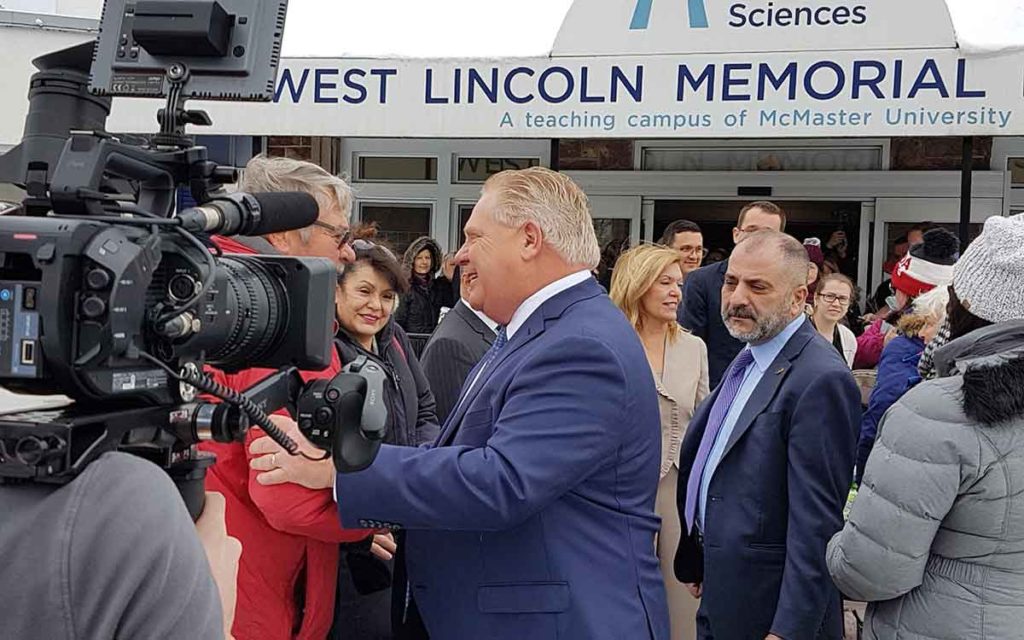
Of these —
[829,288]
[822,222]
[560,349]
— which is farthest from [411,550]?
[822,222]

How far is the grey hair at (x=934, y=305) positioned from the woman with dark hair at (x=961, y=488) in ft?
5.08

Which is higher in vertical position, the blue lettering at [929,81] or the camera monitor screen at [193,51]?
the blue lettering at [929,81]

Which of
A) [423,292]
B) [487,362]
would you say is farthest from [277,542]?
[423,292]

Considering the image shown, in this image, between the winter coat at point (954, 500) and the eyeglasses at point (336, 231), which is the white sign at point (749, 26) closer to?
the eyeglasses at point (336, 231)

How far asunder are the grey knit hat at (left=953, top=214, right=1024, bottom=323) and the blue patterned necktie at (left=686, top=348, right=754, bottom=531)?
0.83 metres

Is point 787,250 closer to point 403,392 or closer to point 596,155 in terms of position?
point 403,392

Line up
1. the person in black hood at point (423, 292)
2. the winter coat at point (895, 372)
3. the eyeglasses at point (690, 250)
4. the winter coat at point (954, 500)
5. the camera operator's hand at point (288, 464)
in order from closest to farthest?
the camera operator's hand at point (288, 464) < the winter coat at point (954, 500) < the winter coat at point (895, 372) < the eyeglasses at point (690, 250) < the person in black hood at point (423, 292)

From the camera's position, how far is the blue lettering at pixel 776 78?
4641mm

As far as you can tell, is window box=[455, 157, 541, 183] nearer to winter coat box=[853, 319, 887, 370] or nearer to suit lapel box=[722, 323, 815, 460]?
winter coat box=[853, 319, 887, 370]

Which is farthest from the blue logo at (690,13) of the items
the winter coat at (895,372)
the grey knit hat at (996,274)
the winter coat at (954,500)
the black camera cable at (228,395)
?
the black camera cable at (228,395)

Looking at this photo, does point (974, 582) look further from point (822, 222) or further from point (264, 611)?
point (822, 222)

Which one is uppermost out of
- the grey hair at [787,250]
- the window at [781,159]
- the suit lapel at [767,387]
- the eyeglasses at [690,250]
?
the window at [781,159]

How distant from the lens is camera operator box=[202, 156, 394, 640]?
6.28ft

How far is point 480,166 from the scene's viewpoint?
8.38 meters
